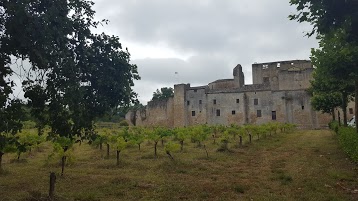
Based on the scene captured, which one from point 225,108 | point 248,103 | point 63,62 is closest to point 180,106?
point 225,108

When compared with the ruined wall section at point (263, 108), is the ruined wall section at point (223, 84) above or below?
above

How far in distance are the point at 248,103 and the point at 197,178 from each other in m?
34.0

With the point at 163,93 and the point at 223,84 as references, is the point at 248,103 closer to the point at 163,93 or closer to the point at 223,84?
the point at 223,84

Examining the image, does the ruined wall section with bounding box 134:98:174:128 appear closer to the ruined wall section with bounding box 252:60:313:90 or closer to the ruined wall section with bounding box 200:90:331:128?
the ruined wall section with bounding box 200:90:331:128

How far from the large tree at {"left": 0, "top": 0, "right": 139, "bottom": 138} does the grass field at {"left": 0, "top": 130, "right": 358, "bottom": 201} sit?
2.35m

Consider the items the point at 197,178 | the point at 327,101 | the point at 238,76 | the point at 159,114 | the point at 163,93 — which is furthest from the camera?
the point at 163,93

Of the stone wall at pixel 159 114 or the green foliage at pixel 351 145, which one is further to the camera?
the stone wall at pixel 159 114

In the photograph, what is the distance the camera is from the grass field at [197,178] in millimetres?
8383

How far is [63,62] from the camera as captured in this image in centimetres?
672

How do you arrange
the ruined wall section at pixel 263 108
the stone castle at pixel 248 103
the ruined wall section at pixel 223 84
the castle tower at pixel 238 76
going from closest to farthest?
1. the ruined wall section at pixel 263 108
2. the stone castle at pixel 248 103
3. the castle tower at pixel 238 76
4. the ruined wall section at pixel 223 84

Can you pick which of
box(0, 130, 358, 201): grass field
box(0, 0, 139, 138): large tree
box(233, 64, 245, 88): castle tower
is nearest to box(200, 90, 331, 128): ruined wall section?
box(233, 64, 245, 88): castle tower

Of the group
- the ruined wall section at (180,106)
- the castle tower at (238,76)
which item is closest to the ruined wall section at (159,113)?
the ruined wall section at (180,106)

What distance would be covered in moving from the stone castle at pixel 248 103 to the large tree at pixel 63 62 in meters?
36.0

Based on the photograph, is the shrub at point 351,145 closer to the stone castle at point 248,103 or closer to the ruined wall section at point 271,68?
the stone castle at point 248,103
